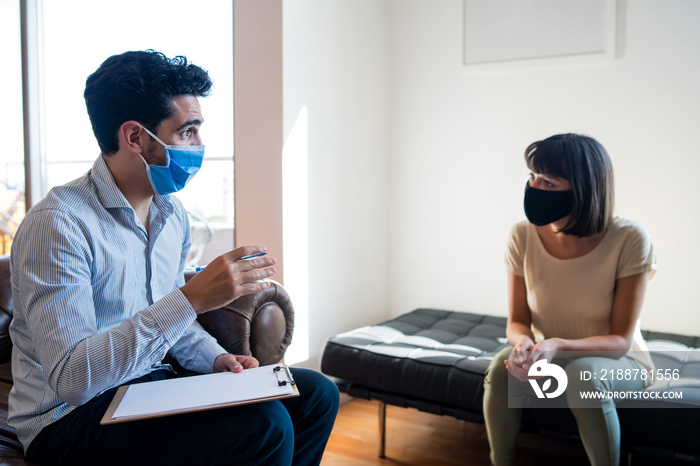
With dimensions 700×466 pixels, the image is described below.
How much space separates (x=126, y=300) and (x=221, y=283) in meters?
0.26

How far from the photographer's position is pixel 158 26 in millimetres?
3504

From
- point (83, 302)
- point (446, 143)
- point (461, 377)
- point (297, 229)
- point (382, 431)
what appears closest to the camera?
point (83, 302)

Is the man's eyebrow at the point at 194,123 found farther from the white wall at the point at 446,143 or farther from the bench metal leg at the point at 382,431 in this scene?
the bench metal leg at the point at 382,431

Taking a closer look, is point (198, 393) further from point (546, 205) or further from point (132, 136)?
point (546, 205)

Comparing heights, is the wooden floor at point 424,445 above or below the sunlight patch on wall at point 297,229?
below

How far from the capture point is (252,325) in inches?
63.4

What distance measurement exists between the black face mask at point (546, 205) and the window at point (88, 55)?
197cm

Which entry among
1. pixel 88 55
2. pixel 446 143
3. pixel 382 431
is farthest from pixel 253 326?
pixel 88 55

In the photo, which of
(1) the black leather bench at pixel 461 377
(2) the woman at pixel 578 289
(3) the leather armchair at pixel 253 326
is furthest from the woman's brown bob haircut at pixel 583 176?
(3) the leather armchair at pixel 253 326

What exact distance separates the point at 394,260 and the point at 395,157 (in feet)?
1.88

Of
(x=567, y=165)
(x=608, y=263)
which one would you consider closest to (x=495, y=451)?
(x=608, y=263)

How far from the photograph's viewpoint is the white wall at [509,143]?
8.10 feet

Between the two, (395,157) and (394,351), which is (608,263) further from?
(395,157)

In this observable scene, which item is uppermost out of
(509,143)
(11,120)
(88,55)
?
(88,55)
